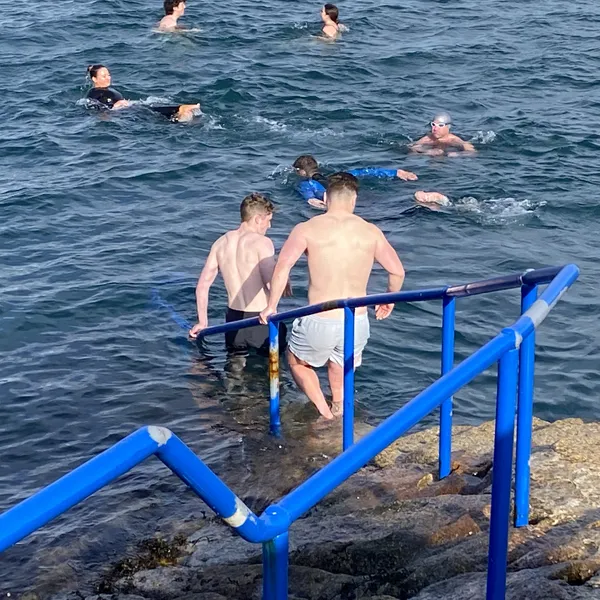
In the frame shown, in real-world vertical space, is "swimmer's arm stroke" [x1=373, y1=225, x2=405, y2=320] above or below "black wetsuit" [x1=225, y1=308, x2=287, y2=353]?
above

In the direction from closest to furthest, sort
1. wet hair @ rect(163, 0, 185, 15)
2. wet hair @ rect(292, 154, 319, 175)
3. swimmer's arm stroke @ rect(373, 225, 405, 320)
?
swimmer's arm stroke @ rect(373, 225, 405, 320) < wet hair @ rect(292, 154, 319, 175) < wet hair @ rect(163, 0, 185, 15)

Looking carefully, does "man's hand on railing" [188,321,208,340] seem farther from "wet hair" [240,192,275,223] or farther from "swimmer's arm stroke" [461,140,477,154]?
"swimmer's arm stroke" [461,140,477,154]

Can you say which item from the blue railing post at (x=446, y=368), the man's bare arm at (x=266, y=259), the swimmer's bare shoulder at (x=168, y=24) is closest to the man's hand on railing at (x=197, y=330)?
the man's bare arm at (x=266, y=259)

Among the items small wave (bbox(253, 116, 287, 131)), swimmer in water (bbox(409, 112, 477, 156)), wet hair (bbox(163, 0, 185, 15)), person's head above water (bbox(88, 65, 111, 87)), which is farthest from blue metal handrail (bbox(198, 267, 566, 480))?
wet hair (bbox(163, 0, 185, 15))

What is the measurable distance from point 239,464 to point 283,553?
3894 millimetres

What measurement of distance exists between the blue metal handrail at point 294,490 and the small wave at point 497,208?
8346 mm

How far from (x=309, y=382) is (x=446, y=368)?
2182mm

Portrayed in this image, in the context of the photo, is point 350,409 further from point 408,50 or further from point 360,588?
point 408,50

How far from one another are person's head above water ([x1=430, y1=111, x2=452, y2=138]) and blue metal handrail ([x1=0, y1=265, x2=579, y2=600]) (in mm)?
10227

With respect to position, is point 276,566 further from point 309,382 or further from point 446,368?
point 309,382

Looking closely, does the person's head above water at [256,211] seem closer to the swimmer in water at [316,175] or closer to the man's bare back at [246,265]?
the man's bare back at [246,265]

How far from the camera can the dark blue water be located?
6.84m

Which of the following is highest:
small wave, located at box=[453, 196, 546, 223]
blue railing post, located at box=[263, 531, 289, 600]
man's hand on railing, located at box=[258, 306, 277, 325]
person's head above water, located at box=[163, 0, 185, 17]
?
blue railing post, located at box=[263, 531, 289, 600]

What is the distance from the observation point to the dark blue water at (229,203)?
684 centimetres
